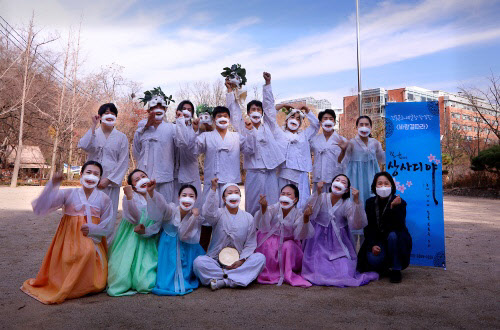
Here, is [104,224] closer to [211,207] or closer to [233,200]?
[211,207]

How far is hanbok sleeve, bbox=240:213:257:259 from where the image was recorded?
447cm

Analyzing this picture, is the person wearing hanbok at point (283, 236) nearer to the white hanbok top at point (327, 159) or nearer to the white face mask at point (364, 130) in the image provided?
the white hanbok top at point (327, 159)

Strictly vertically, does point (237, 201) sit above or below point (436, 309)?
above

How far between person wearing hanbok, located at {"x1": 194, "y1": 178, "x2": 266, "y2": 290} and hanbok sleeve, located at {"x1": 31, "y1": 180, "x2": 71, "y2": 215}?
149 cm

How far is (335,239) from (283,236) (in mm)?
622

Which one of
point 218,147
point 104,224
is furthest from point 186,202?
point 218,147

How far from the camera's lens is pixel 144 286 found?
4047 millimetres

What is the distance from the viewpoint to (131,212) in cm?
421

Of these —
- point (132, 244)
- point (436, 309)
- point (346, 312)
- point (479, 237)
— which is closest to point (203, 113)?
point (132, 244)

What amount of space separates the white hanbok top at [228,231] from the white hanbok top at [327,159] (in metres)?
1.46

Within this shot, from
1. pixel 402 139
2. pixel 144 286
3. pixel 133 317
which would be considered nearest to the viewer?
pixel 133 317

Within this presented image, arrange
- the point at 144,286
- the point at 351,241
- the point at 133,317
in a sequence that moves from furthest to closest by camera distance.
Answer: the point at 351,241 < the point at 144,286 < the point at 133,317

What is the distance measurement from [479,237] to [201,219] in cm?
572

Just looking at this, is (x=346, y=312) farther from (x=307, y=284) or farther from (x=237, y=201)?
(x=237, y=201)
